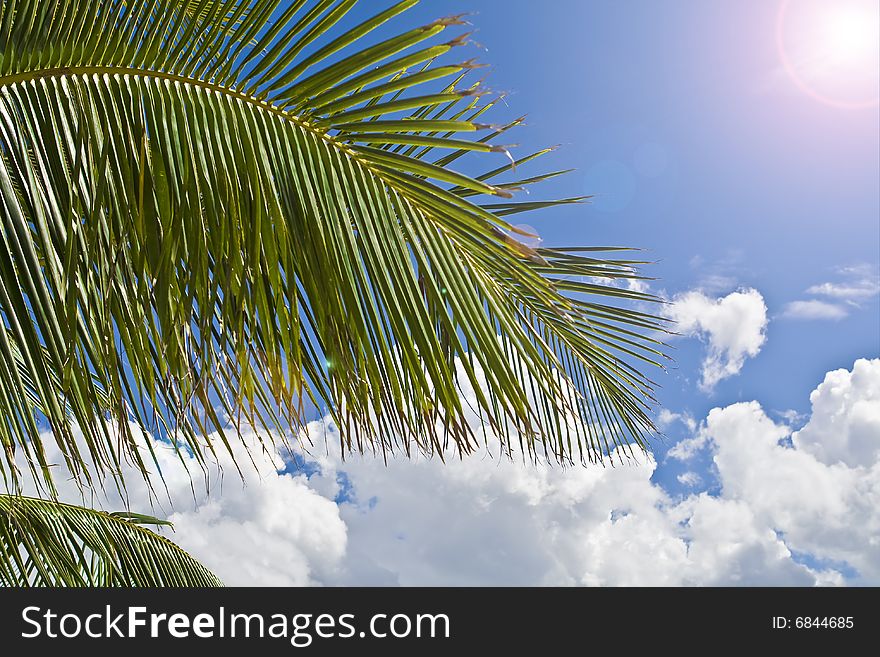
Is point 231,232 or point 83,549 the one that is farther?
point 83,549

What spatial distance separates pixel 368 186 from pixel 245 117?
0.75 feet

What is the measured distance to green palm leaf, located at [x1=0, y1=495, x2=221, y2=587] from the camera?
117 inches

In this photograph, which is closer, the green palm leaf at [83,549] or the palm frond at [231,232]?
the palm frond at [231,232]

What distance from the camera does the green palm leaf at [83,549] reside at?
2979 mm

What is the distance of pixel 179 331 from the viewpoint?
1088 mm

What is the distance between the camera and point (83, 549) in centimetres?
327

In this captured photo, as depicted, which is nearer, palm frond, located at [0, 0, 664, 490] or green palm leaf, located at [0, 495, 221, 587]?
palm frond, located at [0, 0, 664, 490]

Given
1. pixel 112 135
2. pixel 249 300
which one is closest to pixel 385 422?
pixel 249 300
